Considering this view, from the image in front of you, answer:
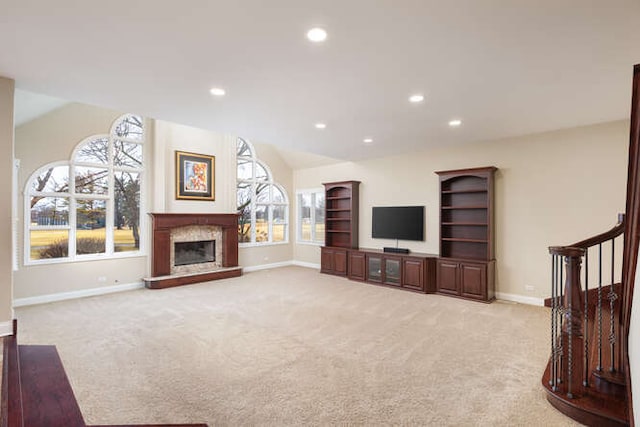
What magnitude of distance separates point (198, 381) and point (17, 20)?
3010mm

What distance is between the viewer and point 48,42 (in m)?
2.49

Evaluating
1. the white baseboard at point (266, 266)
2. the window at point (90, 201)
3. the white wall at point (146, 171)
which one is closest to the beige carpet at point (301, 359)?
the white wall at point (146, 171)

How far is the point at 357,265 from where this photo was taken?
22.5 ft

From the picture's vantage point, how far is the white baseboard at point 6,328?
3.19 metres

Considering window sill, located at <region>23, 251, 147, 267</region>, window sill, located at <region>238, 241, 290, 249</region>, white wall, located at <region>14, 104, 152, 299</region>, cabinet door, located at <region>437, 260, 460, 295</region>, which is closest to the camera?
white wall, located at <region>14, 104, 152, 299</region>

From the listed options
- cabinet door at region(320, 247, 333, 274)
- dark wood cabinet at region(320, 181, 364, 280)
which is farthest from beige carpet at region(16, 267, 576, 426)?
cabinet door at region(320, 247, 333, 274)

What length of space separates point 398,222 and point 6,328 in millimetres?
5974

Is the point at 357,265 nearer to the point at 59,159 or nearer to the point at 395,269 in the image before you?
the point at 395,269

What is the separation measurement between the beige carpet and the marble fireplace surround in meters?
1.06

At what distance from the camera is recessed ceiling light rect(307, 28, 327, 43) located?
7.59ft

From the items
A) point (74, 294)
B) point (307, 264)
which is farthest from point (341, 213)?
point (74, 294)

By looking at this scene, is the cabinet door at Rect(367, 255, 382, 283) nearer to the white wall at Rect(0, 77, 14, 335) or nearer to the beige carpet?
the beige carpet

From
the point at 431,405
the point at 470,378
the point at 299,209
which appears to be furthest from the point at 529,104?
the point at 299,209


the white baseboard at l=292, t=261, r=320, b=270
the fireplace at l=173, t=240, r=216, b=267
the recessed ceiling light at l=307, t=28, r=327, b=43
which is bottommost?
the white baseboard at l=292, t=261, r=320, b=270
